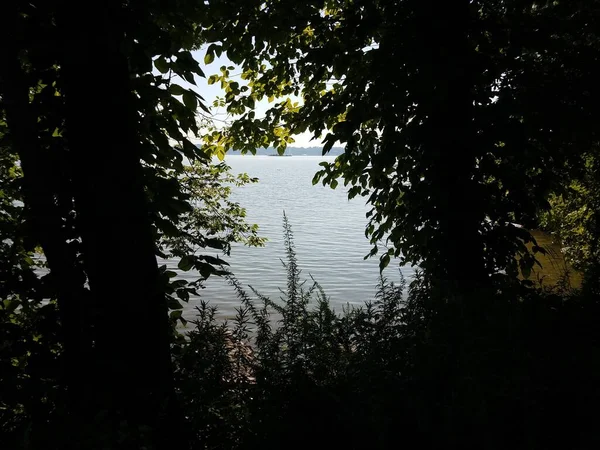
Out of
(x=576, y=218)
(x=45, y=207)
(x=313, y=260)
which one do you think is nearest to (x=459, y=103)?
(x=45, y=207)

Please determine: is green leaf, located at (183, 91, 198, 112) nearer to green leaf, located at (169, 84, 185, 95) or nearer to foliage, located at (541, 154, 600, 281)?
green leaf, located at (169, 84, 185, 95)

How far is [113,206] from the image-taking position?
9.30ft

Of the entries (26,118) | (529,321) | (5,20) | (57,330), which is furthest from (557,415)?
(5,20)

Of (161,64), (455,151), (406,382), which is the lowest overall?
(406,382)

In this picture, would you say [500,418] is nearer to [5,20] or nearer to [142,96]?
[142,96]

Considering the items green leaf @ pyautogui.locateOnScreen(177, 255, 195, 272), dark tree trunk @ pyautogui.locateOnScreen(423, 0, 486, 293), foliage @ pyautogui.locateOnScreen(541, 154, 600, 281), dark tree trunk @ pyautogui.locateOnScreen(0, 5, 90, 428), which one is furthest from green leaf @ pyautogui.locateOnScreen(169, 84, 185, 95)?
foliage @ pyautogui.locateOnScreen(541, 154, 600, 281)

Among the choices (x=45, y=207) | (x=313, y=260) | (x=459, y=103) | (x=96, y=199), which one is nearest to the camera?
(x=45, y=207)

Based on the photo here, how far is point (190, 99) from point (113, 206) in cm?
99

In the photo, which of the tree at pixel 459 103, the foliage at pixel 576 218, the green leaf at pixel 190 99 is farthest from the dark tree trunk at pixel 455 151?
the foliage at pixel 576 218

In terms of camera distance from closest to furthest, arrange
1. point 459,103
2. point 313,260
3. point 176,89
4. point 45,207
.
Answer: point 45,207
point 176,89
point 459,103
point 313,260

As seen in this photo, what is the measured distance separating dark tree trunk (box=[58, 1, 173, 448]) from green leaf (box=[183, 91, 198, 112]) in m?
0.45

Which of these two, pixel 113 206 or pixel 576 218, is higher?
pixel 113 206

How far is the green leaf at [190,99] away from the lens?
331cm

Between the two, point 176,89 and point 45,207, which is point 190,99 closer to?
point 176,89
